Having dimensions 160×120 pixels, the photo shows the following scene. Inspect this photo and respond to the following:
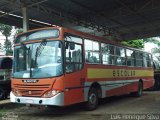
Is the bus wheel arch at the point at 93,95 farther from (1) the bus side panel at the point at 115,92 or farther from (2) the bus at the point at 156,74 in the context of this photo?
(2) the bus at the point at 156,74

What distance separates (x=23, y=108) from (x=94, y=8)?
8521 millimetres

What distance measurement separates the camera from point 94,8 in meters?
19.1

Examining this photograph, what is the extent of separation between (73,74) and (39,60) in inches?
49.5

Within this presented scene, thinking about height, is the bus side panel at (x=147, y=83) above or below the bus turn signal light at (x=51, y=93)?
below

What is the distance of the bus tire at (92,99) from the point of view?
1187 centimetres

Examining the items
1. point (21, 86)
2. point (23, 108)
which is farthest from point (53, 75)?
point (23, 108)

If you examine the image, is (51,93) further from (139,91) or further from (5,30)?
(5,30)

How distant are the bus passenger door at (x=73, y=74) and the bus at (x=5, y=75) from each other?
5424mm

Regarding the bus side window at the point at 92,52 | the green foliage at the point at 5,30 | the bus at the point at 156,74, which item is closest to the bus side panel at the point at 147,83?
the bus at the point at 156,74

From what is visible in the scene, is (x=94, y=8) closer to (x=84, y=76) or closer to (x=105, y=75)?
(x=105, y=75)

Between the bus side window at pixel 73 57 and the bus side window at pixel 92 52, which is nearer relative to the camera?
the bus side window at pixel 73 57

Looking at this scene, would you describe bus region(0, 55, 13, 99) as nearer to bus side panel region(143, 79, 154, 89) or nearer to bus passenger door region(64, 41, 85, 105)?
bus passenger door region(64, 41, 85, 105)

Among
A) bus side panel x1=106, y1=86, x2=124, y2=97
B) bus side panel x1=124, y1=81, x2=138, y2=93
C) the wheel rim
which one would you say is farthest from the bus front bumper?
bus side panel x1=124, y1=81, x2=138, y2=93

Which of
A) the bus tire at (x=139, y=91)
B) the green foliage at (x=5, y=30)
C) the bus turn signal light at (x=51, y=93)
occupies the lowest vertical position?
the bus tire at (x=139, y=91)
